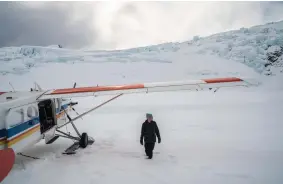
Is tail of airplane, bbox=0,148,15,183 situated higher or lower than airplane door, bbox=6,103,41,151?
lower

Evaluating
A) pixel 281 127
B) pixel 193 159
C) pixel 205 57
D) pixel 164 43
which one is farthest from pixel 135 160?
pixel 164 43

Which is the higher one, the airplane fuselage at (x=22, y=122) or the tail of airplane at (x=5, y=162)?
the airplane fuselage at (x=22, y=122)

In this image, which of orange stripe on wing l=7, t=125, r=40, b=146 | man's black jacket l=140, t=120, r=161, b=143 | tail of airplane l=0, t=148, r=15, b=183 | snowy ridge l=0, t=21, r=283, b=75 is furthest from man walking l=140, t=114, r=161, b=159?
snowy ridge l=0, t=21, r=283, b=75

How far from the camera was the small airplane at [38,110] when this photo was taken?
14.1ft

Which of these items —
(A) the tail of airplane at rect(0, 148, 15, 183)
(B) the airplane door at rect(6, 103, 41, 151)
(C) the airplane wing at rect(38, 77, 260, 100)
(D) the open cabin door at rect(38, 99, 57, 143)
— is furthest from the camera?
(D) the open cabin door at rect(38, 99, 57, 143)

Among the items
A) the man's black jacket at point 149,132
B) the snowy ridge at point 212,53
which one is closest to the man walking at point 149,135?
the man's black jacket at point 149,132

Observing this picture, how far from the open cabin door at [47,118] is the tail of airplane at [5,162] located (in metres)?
1.81

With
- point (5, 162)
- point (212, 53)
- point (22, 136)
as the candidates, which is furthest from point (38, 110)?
point (212, 53)

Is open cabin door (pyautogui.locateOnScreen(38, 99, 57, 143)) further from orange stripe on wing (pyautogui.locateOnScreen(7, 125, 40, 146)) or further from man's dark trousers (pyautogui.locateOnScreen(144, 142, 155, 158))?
man's dark trousers (pyautogui.locateOnScreen(144, 142, 155, 158))

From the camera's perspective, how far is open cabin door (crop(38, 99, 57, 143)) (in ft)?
20.3

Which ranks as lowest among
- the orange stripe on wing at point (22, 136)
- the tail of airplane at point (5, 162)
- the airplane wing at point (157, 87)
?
the tail of airplane at point (5, 162)

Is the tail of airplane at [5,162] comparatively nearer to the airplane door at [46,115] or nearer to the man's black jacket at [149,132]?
the airplane door at [46,115]

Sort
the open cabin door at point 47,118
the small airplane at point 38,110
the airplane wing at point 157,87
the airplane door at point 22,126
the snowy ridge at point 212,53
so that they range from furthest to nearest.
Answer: the snowy ridge at point 212,53
the open cabin door at point 47,118
the airplane wing at point 157,87
the airplane door at point 22,126
the small airplane at point 38,110

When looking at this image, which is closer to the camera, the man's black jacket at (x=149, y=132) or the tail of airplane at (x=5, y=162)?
the tail of airplane at (x=5, y=162)
